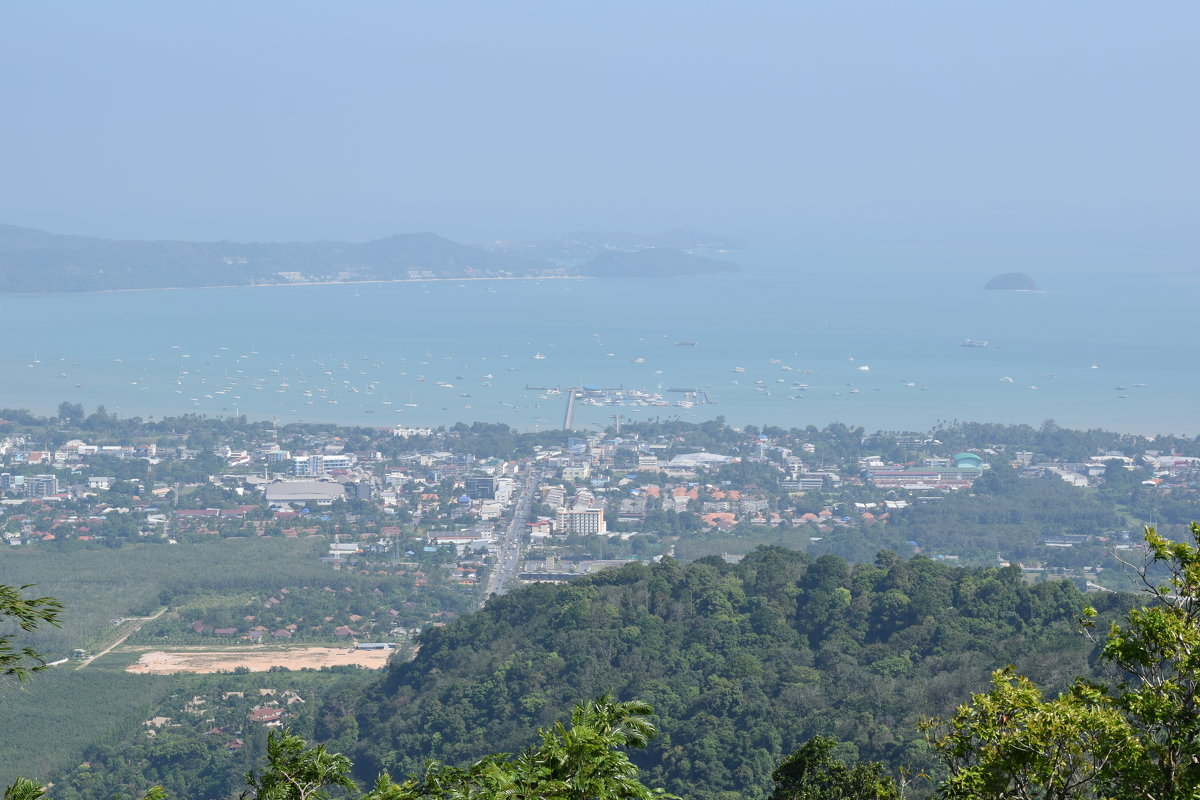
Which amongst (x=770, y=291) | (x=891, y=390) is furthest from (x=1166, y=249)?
(x=891, y=390)

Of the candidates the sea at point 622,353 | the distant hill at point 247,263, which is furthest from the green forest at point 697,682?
the distant hill at point 247,263

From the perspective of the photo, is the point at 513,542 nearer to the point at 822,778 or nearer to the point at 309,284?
the point at 822,778

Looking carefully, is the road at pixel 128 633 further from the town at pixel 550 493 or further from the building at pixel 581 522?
the building at pixel 581 522

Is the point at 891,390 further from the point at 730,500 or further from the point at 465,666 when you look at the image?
the point at 465,666

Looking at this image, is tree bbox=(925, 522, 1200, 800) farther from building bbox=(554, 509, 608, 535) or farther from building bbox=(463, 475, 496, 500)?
building bbox=(463, 475, 496, 500)

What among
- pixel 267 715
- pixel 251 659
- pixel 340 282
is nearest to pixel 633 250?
pixel 340 282

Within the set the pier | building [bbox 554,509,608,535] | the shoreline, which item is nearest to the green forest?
building [bbox 554,509,608,535]

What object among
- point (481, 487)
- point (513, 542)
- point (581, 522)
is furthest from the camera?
point (481, 487)
